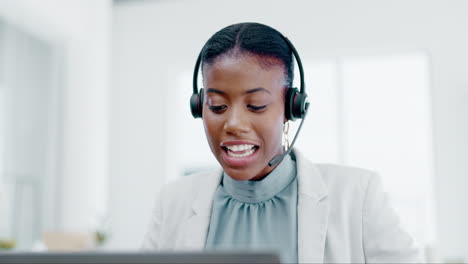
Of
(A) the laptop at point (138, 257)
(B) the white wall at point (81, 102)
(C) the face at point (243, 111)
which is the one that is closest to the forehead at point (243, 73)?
(C) the face at point (243, 111)

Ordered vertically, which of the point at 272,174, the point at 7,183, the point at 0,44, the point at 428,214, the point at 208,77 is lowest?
the point at 428,214

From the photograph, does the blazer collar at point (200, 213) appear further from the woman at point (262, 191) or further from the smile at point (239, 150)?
the smile at point (239, 150)

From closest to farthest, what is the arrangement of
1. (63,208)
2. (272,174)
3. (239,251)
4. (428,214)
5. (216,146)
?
(239,251) < (216,146) < (272,174) < (63,208) < (428,214)

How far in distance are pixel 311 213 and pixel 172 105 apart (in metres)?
3.49

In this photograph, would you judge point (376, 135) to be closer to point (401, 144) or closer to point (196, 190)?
point (401, 144)

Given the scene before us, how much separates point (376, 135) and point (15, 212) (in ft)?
8.52

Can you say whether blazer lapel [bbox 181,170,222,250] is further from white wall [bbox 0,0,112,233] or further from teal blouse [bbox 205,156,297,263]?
white wall [bbox 0,0,112,233]

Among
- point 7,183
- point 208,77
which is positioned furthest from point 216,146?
point 7,183

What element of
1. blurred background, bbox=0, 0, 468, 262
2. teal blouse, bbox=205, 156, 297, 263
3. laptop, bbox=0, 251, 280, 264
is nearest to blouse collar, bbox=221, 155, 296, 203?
teal blouse, bbox=205, 156, 297, 263

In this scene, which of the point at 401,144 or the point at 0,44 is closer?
the point at 0,44

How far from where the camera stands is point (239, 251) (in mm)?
397

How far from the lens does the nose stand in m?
0.77

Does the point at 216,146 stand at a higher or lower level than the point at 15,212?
higher

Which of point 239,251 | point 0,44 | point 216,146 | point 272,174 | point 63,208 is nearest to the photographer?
point 239,251
